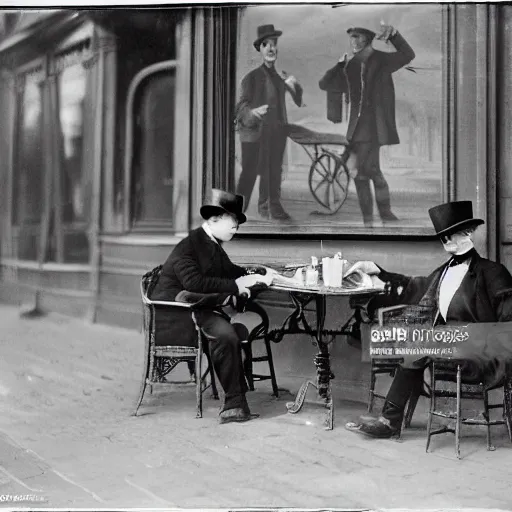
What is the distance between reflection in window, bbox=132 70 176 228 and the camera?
4.59m

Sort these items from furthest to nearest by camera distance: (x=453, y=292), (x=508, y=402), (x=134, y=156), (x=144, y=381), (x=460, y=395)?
1. (x=134, y=156)
2. (x=144, y=381)
3. (x=453, y=292)
4. (x=508, y=402)
5. (x=460, y=395)

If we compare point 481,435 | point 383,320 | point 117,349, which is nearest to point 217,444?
point 117,349

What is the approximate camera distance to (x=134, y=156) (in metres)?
4.61

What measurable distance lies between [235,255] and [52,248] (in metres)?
1.22

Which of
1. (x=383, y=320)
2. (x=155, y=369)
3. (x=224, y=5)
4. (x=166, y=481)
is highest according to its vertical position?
(x=224, y=5)

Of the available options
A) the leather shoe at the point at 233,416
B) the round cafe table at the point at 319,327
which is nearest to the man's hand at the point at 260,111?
the round cafe table at the point at 319,327

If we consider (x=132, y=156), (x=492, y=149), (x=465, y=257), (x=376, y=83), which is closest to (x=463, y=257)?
(x=465, y=257)

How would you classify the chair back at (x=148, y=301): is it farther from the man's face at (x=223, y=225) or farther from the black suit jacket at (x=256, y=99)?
the black suit jacket at (x=256, y=99)

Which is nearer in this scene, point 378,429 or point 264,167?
point 378,429

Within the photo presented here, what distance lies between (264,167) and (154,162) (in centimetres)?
74

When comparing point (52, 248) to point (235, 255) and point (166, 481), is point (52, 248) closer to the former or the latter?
point (235, 255)

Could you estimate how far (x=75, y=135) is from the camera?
182 inches

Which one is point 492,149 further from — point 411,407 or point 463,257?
point 411,407

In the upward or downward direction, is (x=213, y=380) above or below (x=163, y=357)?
below
